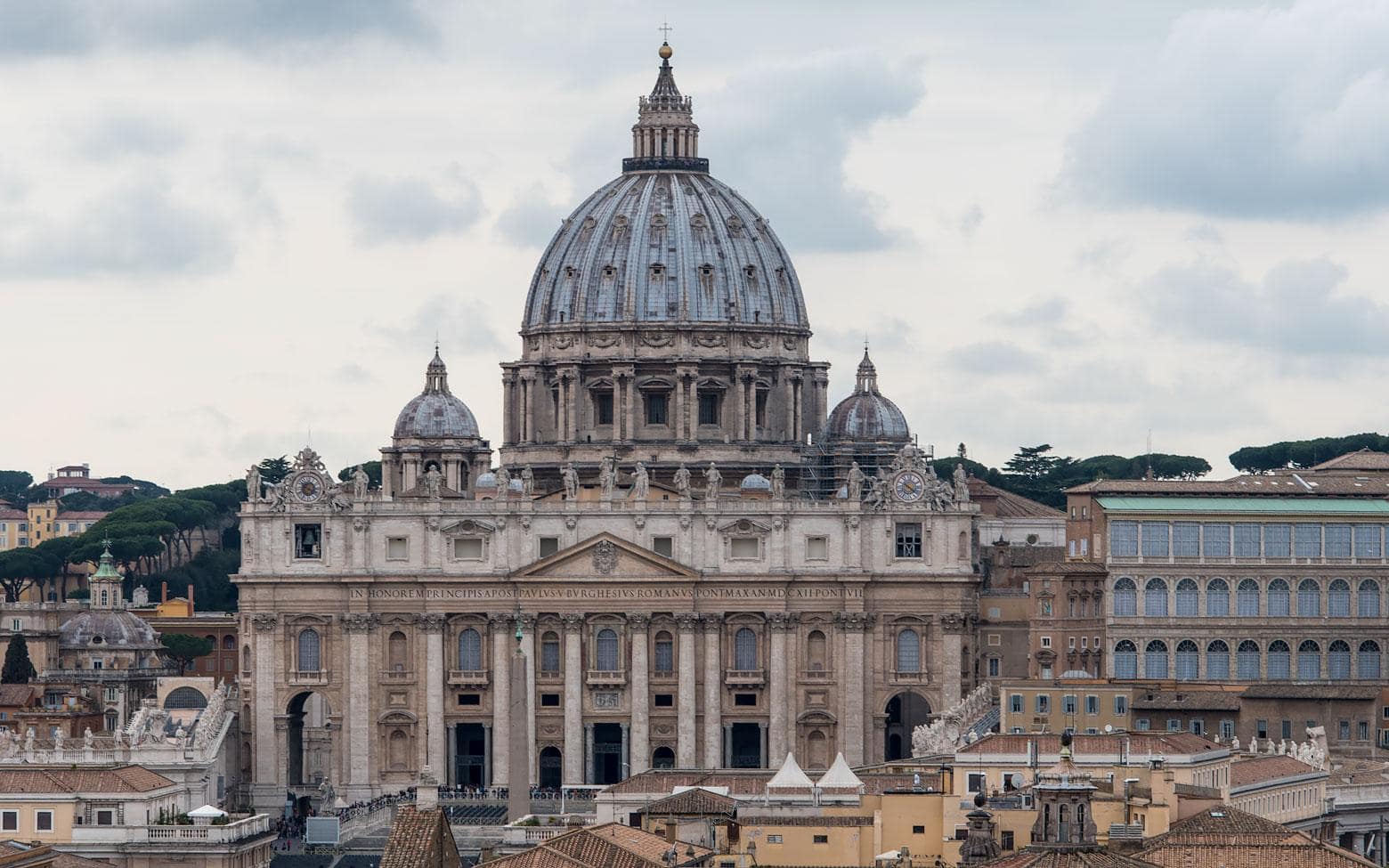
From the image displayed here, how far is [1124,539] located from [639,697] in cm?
1950

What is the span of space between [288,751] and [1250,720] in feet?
122

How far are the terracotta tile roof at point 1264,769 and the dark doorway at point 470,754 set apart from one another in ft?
138

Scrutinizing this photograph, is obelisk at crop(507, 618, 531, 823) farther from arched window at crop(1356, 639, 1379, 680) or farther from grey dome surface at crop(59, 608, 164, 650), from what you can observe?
grey dome surface at crop(59, 608, 164, 650)

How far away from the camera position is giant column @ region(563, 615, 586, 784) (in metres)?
175

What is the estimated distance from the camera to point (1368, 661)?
168875mm

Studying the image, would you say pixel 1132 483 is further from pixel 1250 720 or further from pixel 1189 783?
pixel 1189 783

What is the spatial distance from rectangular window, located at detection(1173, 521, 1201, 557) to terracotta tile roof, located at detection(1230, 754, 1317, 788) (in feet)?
89.1

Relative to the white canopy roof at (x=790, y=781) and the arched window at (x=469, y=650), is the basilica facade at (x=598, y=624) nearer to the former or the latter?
the arched window at (x=469, y=650)

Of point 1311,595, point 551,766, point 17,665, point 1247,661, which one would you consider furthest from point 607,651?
point 17,665

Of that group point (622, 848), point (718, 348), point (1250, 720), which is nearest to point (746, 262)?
point (718, 348)

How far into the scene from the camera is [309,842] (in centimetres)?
15288

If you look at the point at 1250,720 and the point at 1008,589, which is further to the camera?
the point at 1008,589

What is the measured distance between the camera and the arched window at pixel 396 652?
177000 mm

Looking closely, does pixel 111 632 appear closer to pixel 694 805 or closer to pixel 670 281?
pixel 670 281
